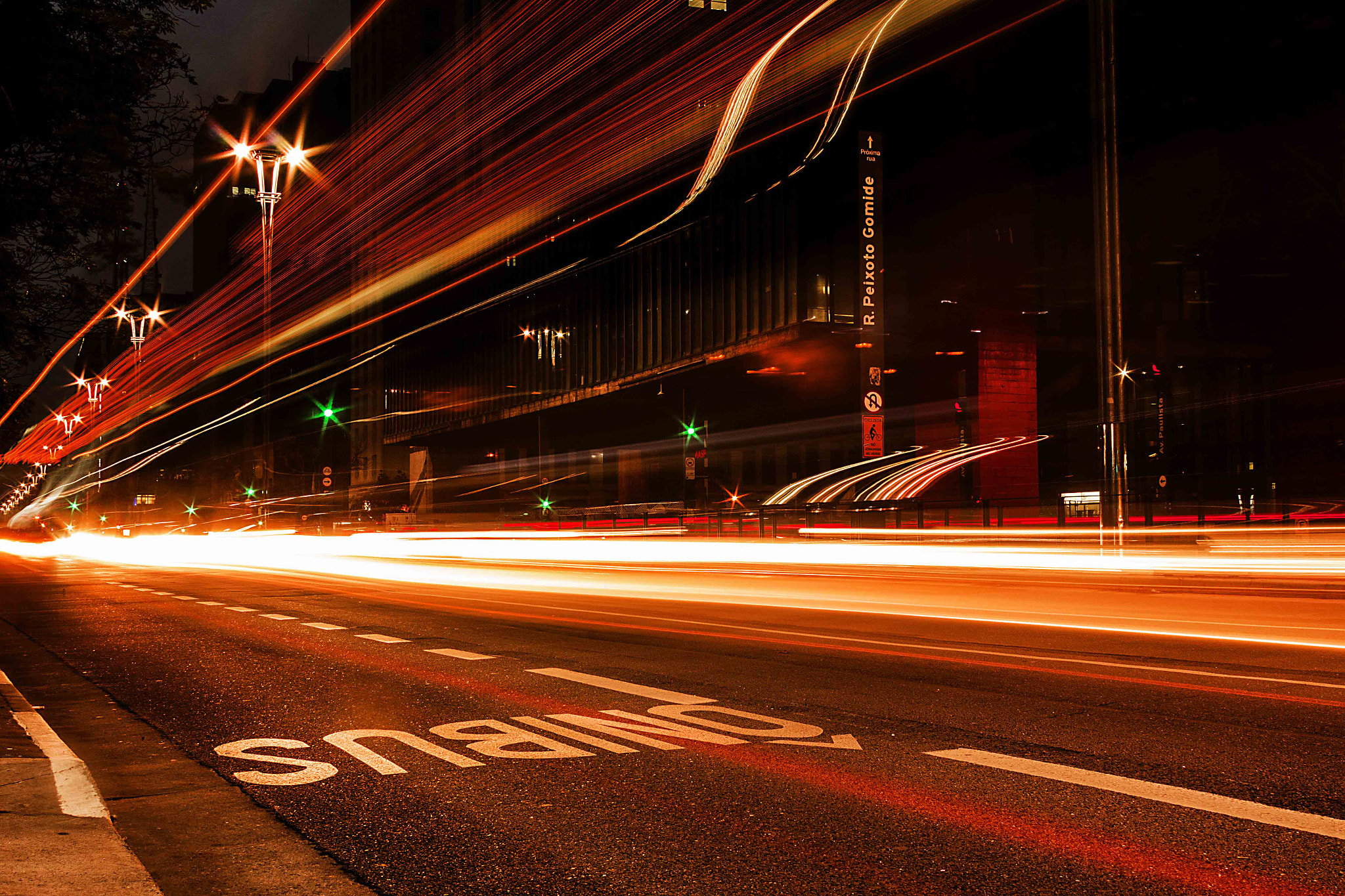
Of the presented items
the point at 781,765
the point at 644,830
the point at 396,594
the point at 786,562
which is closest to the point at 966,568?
the point at 786,562

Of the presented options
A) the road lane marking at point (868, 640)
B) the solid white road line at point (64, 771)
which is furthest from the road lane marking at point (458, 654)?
the solid white road line at point (64, 771)

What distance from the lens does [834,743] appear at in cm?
661

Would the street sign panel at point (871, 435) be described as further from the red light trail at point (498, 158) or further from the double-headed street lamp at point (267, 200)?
the double-headed street lamp at point (267, 200)

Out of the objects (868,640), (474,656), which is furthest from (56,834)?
(868,640)

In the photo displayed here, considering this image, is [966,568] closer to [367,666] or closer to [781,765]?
[367,666]

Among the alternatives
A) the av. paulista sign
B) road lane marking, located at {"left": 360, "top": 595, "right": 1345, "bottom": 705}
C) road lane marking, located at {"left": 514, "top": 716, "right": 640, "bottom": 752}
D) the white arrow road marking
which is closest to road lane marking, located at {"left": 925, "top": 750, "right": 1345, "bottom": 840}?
the white arrow road marking

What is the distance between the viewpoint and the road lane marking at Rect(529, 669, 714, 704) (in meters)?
8.25

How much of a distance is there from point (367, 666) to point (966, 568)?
12.7 metres

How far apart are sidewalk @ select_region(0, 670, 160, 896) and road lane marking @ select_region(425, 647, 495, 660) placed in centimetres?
425

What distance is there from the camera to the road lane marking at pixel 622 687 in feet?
27.1

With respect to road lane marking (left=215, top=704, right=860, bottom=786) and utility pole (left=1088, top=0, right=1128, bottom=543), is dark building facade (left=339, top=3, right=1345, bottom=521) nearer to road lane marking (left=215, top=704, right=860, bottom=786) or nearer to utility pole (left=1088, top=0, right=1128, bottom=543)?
utility pole (left=1088, top=0, right=1128, bottom=543)

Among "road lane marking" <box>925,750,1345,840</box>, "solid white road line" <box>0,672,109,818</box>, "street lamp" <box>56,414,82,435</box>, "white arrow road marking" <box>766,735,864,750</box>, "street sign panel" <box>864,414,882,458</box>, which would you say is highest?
"street lamp" <box>56,414,82,435</box>

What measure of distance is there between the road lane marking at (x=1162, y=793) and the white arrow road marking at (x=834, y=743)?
18.1 inches

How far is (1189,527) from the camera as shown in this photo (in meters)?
29.2
